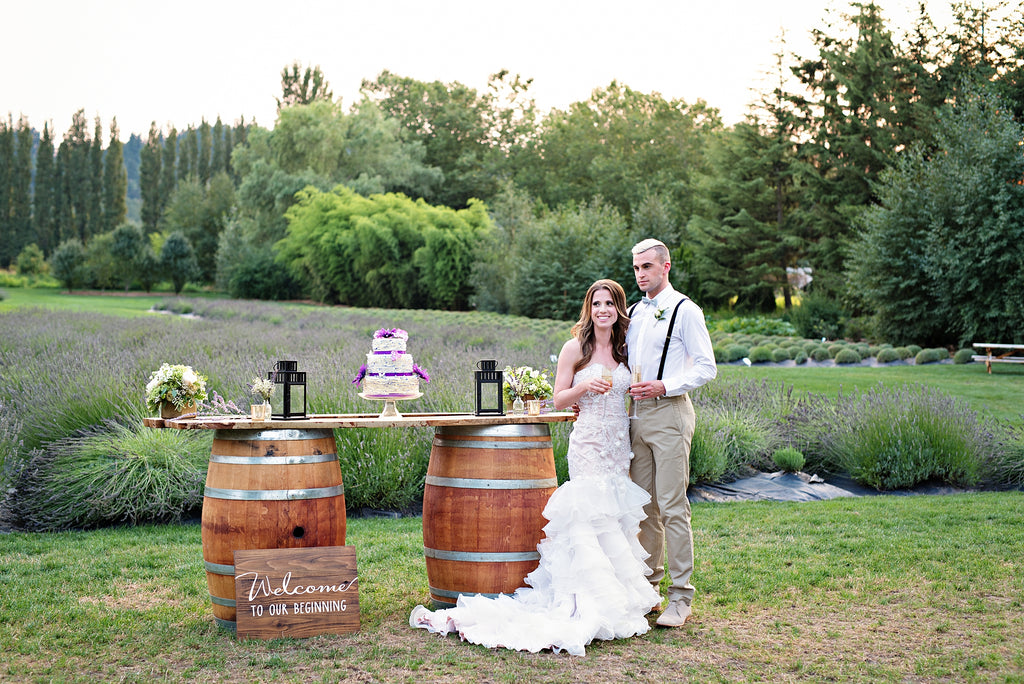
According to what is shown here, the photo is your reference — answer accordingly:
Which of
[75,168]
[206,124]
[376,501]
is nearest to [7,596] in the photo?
[376,501]

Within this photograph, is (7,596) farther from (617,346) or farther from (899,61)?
(899,61)

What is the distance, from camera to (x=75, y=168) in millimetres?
81375

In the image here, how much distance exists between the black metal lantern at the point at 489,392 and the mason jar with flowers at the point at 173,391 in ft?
5.07

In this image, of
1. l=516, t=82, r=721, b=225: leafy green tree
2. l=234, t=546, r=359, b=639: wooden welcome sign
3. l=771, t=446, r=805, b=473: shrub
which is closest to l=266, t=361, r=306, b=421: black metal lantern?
l=234, t=546, r=359, b=639: wooden welcome sign

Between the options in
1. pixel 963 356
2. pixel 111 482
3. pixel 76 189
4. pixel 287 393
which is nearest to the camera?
pixel 287 393

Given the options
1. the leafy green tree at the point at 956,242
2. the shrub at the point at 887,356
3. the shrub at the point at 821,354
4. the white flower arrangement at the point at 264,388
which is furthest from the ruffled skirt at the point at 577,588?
the leafy green tree at the point at 956,242

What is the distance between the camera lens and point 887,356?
19125mm

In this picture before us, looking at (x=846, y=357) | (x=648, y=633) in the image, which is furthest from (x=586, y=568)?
(x=846, y=357)

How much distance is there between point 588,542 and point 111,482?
13.2ft

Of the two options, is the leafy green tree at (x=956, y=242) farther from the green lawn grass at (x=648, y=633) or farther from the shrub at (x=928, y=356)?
the green lawn grass at (x=648, y=633)

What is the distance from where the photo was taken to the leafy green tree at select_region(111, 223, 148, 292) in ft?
172

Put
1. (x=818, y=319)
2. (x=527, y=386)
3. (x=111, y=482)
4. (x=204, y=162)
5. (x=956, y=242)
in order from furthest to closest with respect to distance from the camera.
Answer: (x=204, y=162) < (x=818, y=319) < (x=956, y=242) < (x=111, y=482) < (x=527, y=386)

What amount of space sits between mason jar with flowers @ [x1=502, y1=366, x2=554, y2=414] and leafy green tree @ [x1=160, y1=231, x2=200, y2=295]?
52.7m

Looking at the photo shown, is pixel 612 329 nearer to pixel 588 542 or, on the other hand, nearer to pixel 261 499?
pixel 588 542
